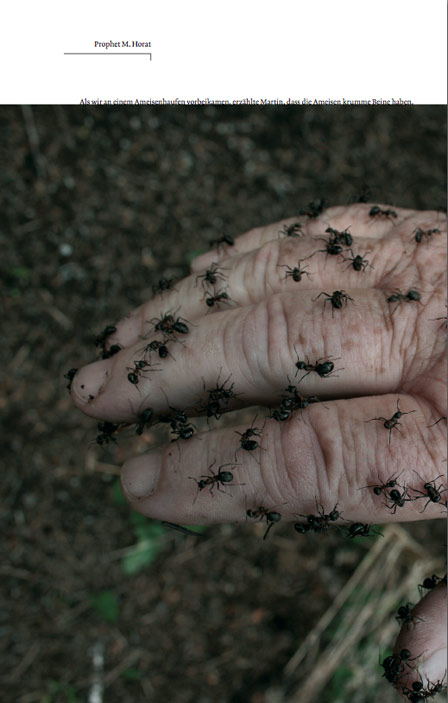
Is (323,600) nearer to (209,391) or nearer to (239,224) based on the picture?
(209,391)

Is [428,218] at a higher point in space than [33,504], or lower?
higher

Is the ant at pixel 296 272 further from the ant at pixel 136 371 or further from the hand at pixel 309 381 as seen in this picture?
the ant at pixel 136 371

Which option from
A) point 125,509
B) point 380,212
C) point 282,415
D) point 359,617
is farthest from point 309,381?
point 359,617

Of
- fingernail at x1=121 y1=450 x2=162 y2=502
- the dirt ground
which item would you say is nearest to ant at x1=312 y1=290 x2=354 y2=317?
fingernail at x1=121 y1=450 x2=162 y2=502

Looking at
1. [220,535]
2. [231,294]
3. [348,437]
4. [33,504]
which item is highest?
[231,294]

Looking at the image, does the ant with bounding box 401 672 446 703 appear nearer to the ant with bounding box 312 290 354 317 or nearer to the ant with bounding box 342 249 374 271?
the ant with bounding box 312 290 354 317

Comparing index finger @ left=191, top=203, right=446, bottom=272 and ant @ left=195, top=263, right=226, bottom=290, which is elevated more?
index finger @ left=191, top=203, right=446, bottom=272

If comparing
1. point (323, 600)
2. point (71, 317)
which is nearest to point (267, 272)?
point (71, 317)
